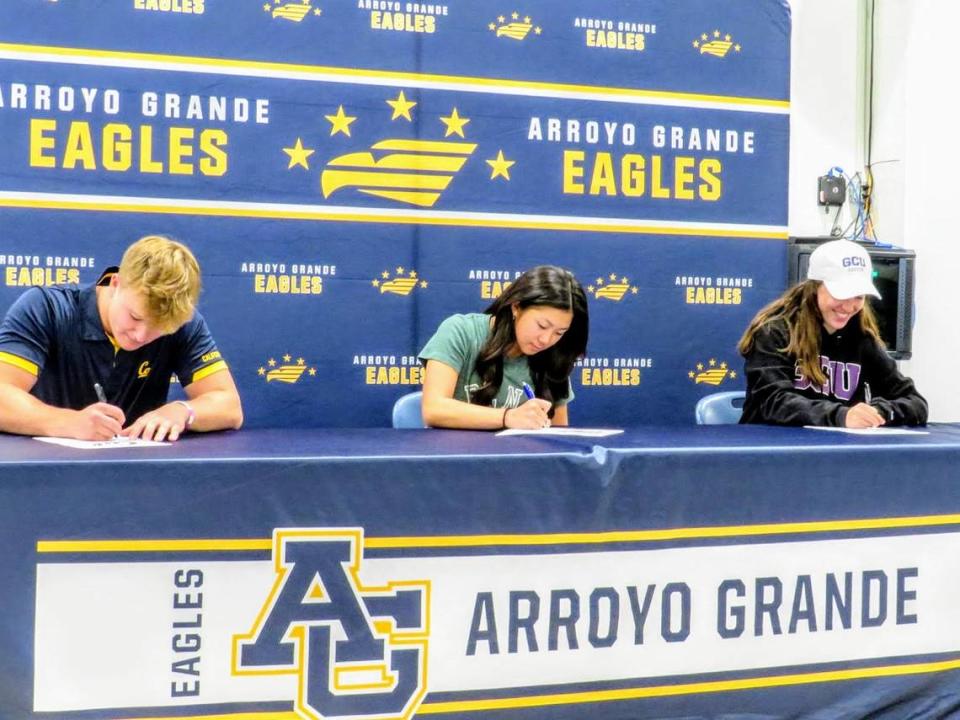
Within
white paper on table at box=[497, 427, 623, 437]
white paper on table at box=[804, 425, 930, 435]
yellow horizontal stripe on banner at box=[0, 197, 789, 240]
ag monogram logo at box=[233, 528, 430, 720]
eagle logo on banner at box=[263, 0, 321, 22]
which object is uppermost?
eagle logo on banner at box=[263, 0, 321, 22]

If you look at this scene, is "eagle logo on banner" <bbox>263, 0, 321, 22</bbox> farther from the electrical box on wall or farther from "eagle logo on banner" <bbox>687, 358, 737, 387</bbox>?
the electrical box on wall

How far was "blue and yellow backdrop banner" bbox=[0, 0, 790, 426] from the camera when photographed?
8.55ft

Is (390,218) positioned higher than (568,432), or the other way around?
(390,218)

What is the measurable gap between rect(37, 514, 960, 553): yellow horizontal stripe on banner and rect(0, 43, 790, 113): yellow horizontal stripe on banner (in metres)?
1.93

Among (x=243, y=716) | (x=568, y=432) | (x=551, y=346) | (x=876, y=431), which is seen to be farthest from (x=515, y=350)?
(x=243, y=716)

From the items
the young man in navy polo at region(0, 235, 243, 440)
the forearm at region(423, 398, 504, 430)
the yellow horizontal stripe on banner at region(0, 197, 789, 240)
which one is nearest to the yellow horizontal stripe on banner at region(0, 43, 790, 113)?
the yellow horizontal stripe on banner at region(0, 197, 789, 240)

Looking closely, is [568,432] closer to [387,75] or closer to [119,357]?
[119,357]

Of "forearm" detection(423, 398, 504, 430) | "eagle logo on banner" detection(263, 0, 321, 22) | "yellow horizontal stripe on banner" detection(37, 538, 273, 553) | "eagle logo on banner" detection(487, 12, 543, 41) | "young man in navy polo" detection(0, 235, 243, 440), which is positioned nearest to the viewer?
"yellow horizontal stripe on banner" detection(37, 538, 273, 553)

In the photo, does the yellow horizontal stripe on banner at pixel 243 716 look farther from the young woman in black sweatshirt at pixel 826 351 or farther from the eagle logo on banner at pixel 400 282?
the eagle logo on banner at pixel 400 282

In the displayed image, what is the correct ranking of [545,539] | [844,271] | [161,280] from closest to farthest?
[545,539]
[161,280]
[844,271]

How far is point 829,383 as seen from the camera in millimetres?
2145

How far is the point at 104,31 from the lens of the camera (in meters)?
2.60

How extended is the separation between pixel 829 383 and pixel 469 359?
2.82ft

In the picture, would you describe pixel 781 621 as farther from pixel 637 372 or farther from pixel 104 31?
pixel 104 31
